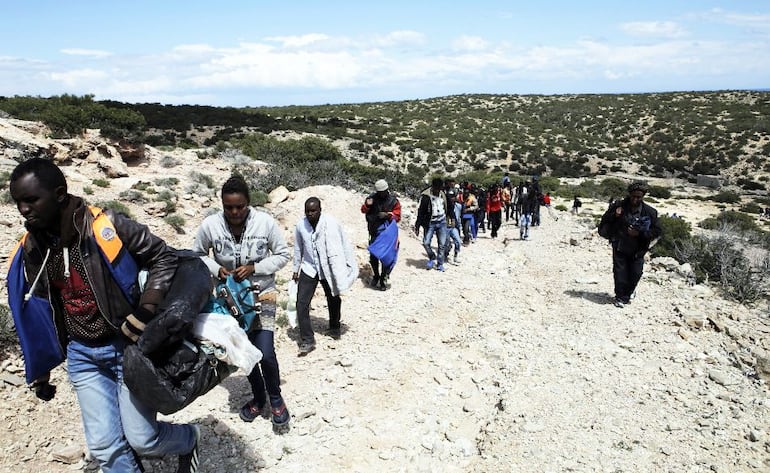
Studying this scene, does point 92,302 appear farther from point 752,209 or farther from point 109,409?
point 752,209

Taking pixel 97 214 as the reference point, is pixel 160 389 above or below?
below

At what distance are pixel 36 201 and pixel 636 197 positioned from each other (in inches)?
255

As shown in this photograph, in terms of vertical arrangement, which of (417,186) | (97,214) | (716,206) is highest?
(97,214)

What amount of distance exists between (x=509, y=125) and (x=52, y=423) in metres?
51.6

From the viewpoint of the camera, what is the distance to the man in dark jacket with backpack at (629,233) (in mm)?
6293

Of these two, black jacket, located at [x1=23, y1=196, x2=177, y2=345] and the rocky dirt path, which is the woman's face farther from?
the rocky dirt path

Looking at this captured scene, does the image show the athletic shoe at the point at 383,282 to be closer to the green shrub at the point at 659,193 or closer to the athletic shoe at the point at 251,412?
the athletic shoe at the point at 251,412

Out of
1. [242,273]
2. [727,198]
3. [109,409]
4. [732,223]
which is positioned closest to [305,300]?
[242,273]

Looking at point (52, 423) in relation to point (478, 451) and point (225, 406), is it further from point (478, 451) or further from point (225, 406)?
point (478, 451)

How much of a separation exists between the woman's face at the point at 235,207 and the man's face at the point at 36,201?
1.28 meters

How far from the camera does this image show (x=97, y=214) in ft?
7.45

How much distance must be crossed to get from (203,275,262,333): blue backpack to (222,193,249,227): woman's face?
1.50 ft

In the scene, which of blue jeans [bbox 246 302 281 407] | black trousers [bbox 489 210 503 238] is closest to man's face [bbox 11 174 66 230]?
blue jeans [bbox 246 302 281 407]

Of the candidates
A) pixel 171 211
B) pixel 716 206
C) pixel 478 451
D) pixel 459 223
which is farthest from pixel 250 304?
pixel 716 206
